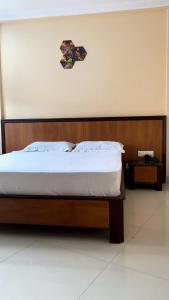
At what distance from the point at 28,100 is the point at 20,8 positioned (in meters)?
1.40

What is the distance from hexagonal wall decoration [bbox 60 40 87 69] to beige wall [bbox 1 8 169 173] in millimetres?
71

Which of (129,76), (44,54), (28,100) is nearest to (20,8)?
(44,54)

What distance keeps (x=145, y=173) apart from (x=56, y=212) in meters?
1.92

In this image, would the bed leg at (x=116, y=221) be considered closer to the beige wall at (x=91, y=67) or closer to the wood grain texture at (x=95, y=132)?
the wood grain texture at (x=95, y=132)

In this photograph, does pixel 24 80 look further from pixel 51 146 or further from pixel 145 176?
pixel 145 176

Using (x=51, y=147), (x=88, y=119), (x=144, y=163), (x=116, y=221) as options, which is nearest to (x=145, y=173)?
(x=144, y=163)

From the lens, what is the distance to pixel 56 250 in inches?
85.3

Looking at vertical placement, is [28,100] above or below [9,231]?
above

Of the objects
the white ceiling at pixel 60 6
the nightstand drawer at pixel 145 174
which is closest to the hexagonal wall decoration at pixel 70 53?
the white ceiling at pixel 60 6

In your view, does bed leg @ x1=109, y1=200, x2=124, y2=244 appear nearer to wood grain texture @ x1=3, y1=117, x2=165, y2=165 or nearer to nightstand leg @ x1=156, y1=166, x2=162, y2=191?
nightstand leg @ x1=156, y1=166, x2=162, y2=191

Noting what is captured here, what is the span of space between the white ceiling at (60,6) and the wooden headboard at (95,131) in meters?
1.62

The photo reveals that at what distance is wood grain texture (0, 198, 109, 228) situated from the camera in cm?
227

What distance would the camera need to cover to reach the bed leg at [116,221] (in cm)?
222

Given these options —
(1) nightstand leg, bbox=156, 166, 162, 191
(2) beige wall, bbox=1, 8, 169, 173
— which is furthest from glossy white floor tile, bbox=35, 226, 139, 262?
(2) beige wall, bbox=1, 8, 169, 173
